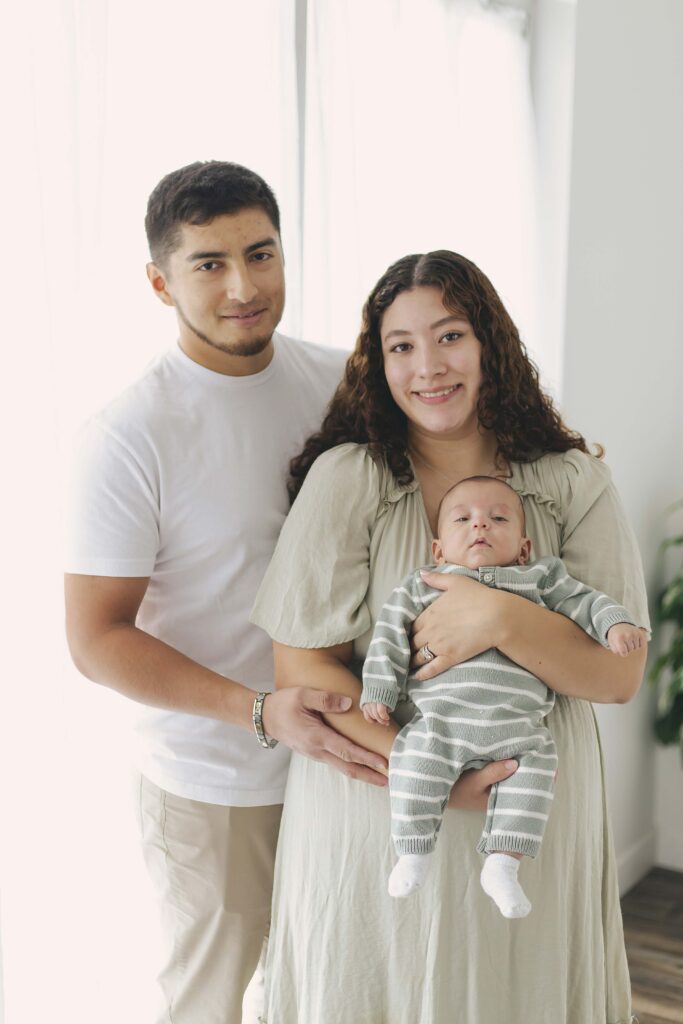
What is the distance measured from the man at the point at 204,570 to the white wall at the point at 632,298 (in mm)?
1451

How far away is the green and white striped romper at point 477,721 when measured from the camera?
1409mm

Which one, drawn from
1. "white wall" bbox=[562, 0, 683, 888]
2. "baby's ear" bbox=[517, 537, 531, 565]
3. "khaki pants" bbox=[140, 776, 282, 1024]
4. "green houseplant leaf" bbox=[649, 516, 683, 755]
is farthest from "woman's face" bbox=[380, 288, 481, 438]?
"green houseplant leaf" bbox=[649, 516, 683, 755]

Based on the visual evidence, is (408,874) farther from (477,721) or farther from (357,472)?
(357,472)

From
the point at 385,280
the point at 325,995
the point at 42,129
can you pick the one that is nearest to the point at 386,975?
the point at 325,995

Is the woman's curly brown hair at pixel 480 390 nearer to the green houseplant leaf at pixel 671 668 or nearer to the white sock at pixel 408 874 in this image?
the white sock at pixel 408 874

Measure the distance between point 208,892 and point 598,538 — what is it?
0.88 meters

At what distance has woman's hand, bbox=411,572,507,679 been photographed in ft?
4.76

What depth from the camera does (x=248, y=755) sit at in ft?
5.78

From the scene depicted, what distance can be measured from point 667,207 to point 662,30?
0.52m

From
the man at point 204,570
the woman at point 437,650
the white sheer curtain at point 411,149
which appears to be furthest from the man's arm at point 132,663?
the white sheer curtain at point 411,149

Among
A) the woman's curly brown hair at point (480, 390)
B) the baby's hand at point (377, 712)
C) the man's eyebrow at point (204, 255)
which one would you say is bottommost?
the baby's hand at point (377, 712)

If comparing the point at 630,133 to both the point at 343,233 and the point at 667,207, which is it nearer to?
the point at 667,207

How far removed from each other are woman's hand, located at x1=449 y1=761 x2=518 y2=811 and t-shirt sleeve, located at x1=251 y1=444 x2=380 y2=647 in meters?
0.26

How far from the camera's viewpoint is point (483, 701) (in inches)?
56.8
